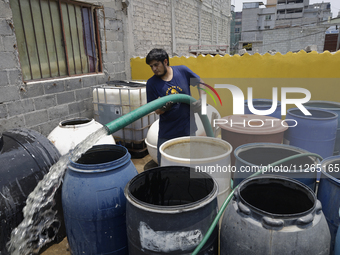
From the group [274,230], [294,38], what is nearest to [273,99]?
[274,230]

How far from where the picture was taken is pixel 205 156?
294 cm

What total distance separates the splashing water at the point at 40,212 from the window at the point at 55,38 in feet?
8.84

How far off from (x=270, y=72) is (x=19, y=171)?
18.8ft

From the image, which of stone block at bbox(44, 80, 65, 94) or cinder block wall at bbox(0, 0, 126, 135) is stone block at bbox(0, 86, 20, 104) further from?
stone block at bbox(44, 80, 65, 94)

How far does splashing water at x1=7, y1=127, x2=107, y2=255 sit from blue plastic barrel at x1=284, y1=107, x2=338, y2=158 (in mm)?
2617

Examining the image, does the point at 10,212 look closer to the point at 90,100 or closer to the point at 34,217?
the point at 34,217

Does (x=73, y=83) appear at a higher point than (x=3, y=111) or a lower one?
higher

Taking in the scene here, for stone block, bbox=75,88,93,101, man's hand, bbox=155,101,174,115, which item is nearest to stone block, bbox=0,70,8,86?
stone block, bbox=75,88,93,101

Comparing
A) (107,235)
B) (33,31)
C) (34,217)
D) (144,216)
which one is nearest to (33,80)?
(33,31)

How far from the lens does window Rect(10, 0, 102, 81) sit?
4.37 meters

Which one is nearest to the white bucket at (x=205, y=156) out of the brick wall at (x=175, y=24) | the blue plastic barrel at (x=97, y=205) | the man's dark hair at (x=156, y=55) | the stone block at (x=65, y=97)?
the blue plastic barrel at (x=97, y=205)

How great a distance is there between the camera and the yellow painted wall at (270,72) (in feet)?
18.5

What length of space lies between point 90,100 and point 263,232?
200 inches

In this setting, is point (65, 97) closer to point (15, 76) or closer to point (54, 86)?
point (54, 86)
